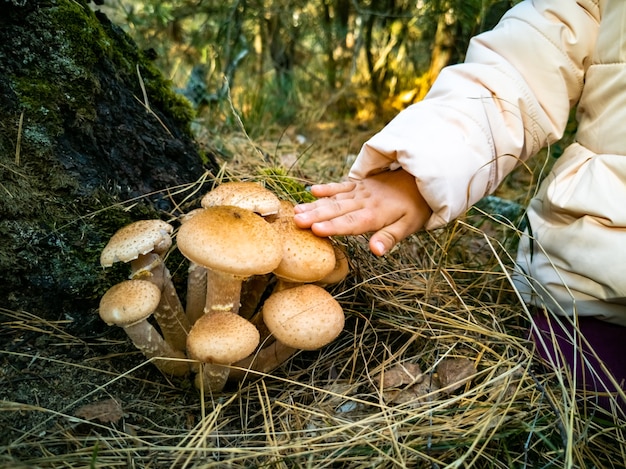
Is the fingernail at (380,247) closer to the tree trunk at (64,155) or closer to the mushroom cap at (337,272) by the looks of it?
the mushroom cap at (337,272)

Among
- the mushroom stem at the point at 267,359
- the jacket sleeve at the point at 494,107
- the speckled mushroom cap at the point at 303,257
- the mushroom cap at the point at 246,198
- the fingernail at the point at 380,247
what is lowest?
the mushroom stem at the point at 267,359

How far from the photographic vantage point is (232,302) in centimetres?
171

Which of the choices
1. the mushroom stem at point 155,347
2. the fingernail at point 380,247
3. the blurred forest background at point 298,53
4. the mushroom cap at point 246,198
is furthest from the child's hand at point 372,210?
the blurred forest background at point 298,53

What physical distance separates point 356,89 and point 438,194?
155 inches

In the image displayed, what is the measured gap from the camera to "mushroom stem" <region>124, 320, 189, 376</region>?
5.44 ft

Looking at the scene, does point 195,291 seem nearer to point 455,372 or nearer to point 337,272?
point 337,272

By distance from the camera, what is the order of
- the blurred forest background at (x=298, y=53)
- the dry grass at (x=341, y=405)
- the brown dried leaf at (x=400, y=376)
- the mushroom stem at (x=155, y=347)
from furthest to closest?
the blurred forest background at (x=298, y=53), the brown dried leaf at (x=400, y=376), the mushroom stem at (x=155, y=347), the dry grass at (x=341, y=405)

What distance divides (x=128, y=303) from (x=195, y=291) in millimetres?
437

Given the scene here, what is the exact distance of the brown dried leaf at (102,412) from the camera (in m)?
1.56

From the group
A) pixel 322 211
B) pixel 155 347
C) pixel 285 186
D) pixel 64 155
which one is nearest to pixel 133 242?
pixel 155 347

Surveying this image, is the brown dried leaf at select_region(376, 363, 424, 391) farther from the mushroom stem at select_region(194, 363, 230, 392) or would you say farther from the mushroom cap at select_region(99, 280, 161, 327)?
the mushroom cap at select_region(99, 280, 161, 327)

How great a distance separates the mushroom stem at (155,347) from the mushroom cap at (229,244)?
1.29 feet

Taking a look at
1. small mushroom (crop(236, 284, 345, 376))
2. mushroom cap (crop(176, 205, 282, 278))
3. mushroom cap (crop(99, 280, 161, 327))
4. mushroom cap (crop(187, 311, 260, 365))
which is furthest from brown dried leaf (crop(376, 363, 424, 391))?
mushroom cap (crop(99, 280, 161, 327))

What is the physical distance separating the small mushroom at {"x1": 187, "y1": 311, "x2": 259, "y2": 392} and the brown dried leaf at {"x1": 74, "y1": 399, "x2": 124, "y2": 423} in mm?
340
